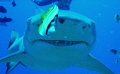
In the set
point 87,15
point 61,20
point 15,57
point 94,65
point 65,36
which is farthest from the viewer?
point 87,15

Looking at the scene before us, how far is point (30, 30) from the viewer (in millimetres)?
2291

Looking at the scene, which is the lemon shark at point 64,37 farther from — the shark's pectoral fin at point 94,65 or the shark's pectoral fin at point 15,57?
the shark's pectoral fin at point 94,65

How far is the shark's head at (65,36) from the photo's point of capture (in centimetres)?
189

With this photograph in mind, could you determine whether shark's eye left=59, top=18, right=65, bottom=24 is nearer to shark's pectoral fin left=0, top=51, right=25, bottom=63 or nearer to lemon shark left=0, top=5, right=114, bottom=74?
lemon shark left=0, top=5, right=114, bottom=74

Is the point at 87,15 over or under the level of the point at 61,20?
over

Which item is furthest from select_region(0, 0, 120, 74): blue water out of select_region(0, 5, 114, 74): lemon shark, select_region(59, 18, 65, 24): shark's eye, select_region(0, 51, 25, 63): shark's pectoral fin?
select_region(59, 18, 65, 24): shark's eye

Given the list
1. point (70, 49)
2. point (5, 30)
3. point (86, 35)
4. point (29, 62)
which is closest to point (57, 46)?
point (70, 49)

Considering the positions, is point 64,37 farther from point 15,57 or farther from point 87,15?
point 87,15

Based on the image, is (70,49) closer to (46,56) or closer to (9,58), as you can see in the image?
(46,56)

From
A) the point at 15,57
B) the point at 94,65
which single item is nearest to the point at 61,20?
the point at 15,57

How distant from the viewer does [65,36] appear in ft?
6.69

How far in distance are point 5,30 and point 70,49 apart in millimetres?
54972

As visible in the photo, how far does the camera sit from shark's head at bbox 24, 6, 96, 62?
1.89 m

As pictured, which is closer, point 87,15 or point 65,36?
point 65,36
